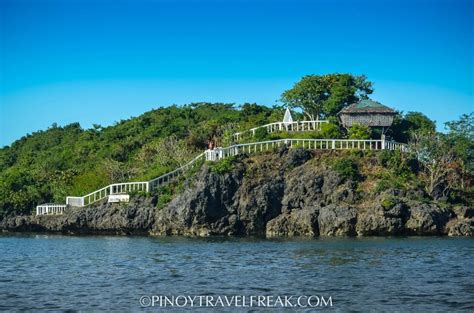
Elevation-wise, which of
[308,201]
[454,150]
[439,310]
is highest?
[454,150]

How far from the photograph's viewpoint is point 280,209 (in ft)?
193

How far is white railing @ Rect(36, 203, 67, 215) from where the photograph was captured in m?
65.2

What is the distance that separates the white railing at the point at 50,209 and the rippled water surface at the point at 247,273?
632 inches

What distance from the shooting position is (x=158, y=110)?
359ft

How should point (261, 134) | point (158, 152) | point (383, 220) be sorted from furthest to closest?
1. point (158, 152)
2. point (261, 134)
3. point (383, 220)

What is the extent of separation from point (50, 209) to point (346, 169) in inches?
1076

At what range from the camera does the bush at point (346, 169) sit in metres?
59.1

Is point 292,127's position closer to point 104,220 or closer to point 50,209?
point 104,220

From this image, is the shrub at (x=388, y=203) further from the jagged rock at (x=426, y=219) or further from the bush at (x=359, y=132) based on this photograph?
the bush at (x=359, y=132)

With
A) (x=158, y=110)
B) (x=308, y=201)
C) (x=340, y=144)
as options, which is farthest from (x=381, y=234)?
(x=158, y=110)

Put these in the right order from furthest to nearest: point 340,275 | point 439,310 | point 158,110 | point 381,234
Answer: point 158,110
point 381,234
point 340,275
point 439,310

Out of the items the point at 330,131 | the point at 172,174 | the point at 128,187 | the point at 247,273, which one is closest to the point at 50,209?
the point at 128,187

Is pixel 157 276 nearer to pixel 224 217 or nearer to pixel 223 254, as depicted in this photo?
pixel 223 254

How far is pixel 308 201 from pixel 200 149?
2169cm
